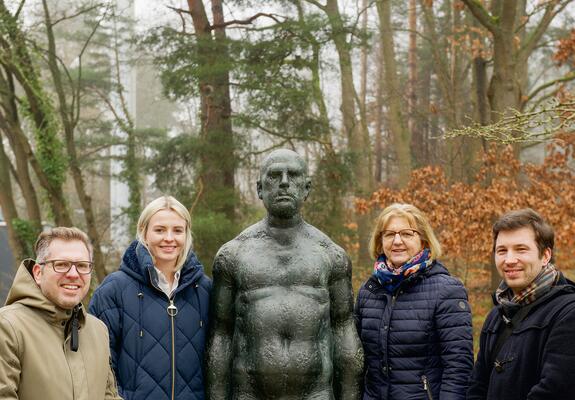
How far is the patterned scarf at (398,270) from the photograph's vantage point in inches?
164

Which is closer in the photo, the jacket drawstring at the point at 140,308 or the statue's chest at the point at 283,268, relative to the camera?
the jacket drawstring at the point at 140,308

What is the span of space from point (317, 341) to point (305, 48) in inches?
330

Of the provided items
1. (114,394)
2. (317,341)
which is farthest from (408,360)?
(114,394)

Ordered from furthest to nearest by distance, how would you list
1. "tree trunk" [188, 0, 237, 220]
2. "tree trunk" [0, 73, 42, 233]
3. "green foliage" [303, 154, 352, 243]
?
"tree trunk" [0, 73, 42, 233] < "green foliage" [303, 154, 352, 243] < "tree trunk" [188, 0, 237, 220]

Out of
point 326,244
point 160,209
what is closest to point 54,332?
point 160,209

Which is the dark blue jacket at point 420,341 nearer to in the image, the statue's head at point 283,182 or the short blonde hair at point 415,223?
the short blonde hair at point 415,223

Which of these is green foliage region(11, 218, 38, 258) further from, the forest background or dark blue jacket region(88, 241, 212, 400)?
dark blue jacket region(88, 241, 212, 400)

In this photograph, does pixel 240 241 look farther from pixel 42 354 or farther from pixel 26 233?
pixel 26 233

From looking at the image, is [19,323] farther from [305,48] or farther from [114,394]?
[305,48]

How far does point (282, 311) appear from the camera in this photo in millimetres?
4043

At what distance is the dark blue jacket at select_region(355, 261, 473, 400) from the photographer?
4.04 meters

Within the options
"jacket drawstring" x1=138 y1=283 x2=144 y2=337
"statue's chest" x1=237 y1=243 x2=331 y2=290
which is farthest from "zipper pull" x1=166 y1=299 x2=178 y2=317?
"statue's chest" x1=237 y1=243 x2=331 y2=290

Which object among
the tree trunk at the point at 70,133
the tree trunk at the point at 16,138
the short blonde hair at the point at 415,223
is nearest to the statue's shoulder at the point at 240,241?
the short blonde hair at the point at 415,223

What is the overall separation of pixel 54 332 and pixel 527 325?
214 cm
